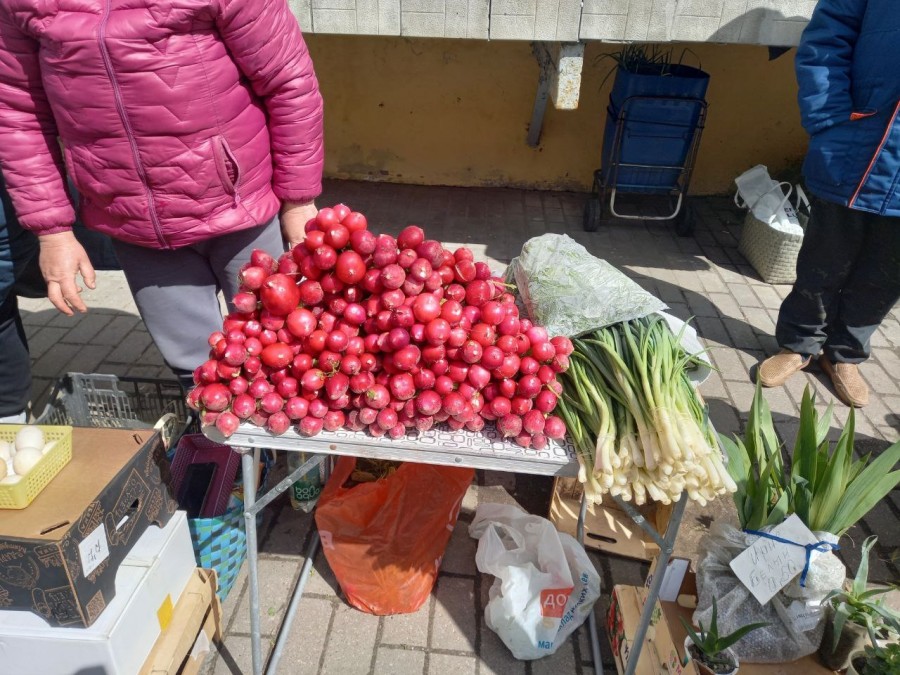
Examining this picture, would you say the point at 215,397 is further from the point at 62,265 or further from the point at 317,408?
the point at 62,265

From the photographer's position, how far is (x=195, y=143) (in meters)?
1.87

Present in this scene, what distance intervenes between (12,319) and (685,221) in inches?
195

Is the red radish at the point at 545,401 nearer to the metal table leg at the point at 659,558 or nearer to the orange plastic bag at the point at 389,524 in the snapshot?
the metal table leg at the point at 659,558

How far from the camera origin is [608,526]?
8.53 feet

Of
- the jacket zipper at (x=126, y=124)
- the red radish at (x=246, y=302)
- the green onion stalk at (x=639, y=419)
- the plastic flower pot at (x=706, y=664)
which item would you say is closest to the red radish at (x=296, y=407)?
the red radish at (x=246, y=302)

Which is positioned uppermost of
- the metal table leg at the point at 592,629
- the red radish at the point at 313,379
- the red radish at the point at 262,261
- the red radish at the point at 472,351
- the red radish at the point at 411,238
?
the red radish at the point at 411,238

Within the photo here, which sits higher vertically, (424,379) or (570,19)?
(570,19)

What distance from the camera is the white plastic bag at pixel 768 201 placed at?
15.2 ft

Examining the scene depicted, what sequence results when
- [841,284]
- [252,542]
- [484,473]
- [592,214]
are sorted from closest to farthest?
1. [252,542]
2. [484,473]
3. [841,284]
4. [592,214]

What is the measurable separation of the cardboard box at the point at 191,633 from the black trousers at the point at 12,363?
121 cm

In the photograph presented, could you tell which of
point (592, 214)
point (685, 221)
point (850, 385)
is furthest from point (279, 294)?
point (685, 221)

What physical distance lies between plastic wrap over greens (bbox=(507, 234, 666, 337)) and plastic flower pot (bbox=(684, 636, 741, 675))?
0.96 metres

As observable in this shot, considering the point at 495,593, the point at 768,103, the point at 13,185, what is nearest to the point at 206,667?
the point at 495,593

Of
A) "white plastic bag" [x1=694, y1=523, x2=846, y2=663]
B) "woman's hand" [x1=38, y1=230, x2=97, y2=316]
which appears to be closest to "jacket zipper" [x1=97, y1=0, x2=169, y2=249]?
"woman's hand" [x1=38, y1=230, x2=97, y2=316]
